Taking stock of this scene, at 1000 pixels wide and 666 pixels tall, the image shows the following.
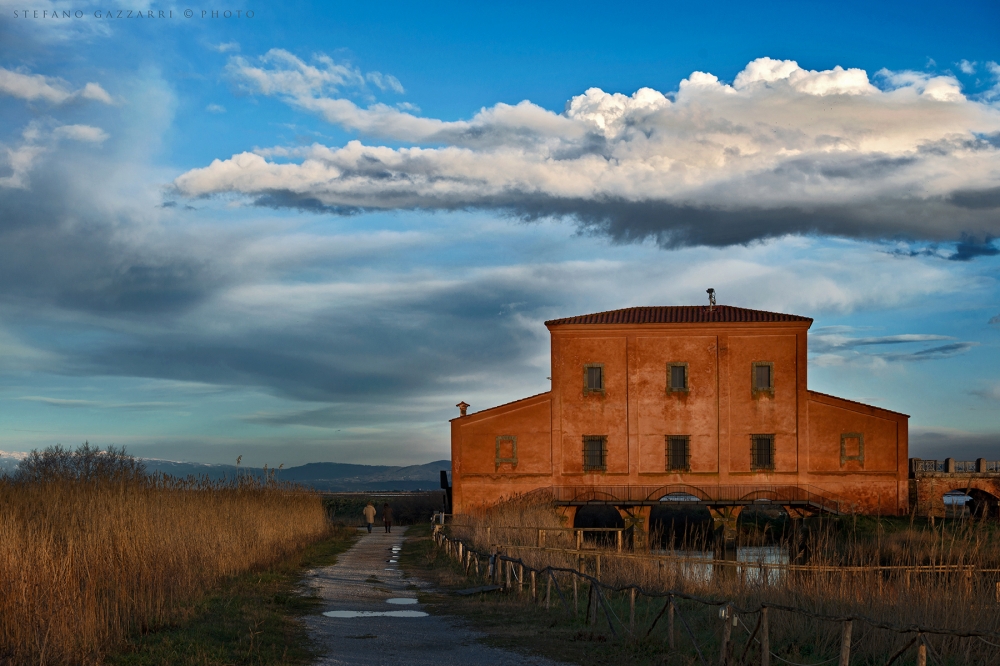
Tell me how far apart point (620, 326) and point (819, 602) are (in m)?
31.6

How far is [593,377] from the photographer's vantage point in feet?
144

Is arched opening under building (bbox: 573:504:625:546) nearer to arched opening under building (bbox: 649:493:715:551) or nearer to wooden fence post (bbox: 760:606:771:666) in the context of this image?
arched opening under building (bbox: 649:493:715:551)

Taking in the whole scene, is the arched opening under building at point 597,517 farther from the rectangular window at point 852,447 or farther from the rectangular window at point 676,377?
the rectangular window at point 852,447

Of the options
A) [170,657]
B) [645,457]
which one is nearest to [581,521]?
[645,457]

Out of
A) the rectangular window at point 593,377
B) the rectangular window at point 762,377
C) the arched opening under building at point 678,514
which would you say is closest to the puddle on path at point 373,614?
the arched opening under building at point 678,514

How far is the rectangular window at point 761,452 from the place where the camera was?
43250 mm

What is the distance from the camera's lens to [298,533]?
1113 inches

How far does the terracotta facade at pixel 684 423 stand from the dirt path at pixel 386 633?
2295 centimetres

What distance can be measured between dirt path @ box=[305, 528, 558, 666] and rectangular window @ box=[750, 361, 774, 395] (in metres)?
27.0

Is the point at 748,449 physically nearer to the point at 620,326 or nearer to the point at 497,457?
the point at 620,326

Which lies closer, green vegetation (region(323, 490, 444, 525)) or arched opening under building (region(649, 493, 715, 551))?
arched opening under building (region(649, 493, 715, 551))

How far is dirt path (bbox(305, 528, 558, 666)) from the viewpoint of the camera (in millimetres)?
10977

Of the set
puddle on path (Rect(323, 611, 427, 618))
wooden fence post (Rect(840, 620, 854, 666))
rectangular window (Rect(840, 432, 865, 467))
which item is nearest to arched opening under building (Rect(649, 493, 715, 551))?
rectangular window (Rect(840, 432, 865, 467))

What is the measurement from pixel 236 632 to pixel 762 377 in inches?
1396
